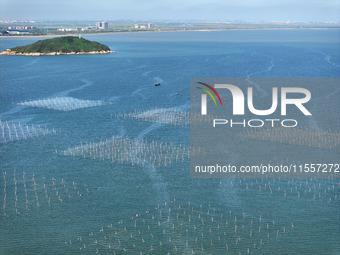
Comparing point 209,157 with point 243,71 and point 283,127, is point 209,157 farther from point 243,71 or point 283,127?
point 243,71

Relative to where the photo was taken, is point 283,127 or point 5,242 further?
point 283,127

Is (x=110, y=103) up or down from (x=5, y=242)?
up

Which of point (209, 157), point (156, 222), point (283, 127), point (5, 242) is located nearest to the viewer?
point (5, 242)

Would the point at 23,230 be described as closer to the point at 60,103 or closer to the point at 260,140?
the point at 260,140

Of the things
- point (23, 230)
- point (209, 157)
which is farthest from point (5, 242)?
point (209, 157)

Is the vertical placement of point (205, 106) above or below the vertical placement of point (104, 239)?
above

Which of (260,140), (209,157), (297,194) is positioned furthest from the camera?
(260,140)

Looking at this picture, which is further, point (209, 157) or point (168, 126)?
point (168, 126)

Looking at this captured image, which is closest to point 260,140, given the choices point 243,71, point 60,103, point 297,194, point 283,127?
point 283,127

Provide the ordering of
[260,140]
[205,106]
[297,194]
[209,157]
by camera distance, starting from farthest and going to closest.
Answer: [205,106] → [260,140] → [209,157] → [297,194]
